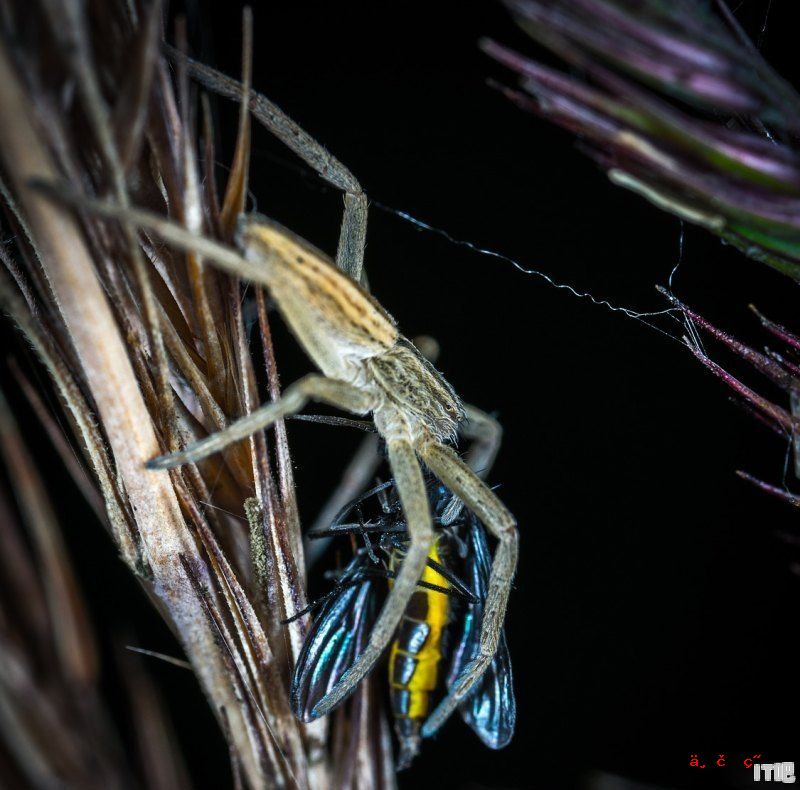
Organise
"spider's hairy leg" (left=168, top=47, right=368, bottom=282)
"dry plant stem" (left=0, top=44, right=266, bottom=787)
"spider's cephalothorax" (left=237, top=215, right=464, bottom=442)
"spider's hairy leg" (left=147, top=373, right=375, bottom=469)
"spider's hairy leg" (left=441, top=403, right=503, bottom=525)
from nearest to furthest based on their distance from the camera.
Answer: "dry plant stem" (left=0, top=44, right=266, bottom=787)
"spider's hairy leg" (left=147, top=373, right=375, bottom=469)
"spider's cephalothorax" (left=237, top=215, right=464, bottom=442)
"spider's hairy leg" (left=168, top=47, right=368, bottom=282)
"spider's hairy leg" (left=441, top=403, right=503, bottom=525)

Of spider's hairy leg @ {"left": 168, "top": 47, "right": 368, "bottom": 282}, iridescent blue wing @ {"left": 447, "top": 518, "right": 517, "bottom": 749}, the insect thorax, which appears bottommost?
iridescent blue wing @ {"left": 447, "top": 518, "right": 517, "bottom": 749}

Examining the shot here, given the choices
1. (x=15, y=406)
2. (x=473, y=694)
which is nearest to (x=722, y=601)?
(x=473, y=694)

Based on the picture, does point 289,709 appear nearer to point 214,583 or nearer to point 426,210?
point 214,583

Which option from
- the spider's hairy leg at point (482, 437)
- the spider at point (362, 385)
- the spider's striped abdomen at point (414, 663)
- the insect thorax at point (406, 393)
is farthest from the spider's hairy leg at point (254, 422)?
the spider's hairy leg at point (482, 437)

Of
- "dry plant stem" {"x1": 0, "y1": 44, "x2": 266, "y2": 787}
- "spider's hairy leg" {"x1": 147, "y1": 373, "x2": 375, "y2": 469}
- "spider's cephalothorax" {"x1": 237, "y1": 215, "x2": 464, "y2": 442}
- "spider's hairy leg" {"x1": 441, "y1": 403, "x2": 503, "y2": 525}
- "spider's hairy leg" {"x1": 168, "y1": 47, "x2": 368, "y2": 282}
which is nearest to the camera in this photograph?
"dry plant stem" {"x1": 0, "y1": 44, "x2": 266, "y2": 787}

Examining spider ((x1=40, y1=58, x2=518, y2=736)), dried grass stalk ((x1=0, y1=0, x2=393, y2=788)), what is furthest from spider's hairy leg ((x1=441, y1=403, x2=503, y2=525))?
dried grass stalk ((x1=0, y1=0, x2=393, y2=788))

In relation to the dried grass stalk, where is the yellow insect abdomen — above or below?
below

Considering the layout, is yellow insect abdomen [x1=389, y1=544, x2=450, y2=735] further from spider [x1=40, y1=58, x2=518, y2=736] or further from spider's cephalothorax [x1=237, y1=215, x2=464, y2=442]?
spider's cephalothorax [x1=237, y1=215, x2=464, y2=442]
